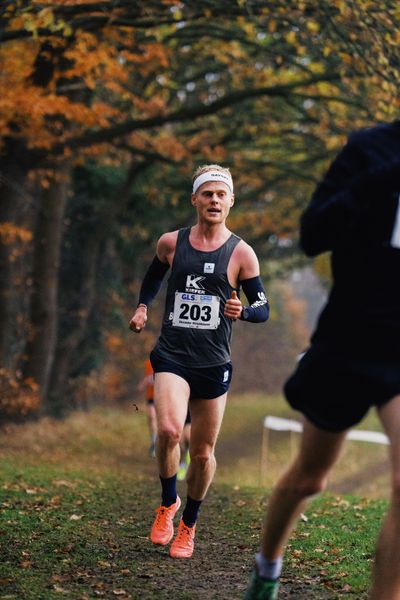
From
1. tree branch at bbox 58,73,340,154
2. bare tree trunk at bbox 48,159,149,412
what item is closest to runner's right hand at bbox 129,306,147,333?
tree branch at bbox 58,73,340,154

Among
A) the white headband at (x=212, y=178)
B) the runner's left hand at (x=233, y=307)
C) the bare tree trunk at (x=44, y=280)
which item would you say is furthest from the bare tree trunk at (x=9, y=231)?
the runner's left hand at (x=233, y=307)

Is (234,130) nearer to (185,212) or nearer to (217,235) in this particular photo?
(185,212)

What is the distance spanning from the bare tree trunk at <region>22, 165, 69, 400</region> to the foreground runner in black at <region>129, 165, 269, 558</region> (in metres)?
12.0

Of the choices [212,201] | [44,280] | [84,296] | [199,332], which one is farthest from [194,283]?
[84,296]

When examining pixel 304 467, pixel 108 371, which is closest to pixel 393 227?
pixel 304 467

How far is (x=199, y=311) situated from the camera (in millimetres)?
6156

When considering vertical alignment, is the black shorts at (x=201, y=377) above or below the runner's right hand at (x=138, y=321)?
below

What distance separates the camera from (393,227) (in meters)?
3.76

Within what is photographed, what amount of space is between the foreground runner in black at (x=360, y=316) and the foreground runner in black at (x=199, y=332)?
217 cm

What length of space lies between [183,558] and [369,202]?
3.25 metres

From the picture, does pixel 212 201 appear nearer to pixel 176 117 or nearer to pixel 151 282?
pixel 151 282

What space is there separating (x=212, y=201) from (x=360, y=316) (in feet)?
9.00

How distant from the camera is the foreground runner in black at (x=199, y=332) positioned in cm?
612

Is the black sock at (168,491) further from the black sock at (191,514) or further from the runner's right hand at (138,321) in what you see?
the runner's right hand at (138,321)
